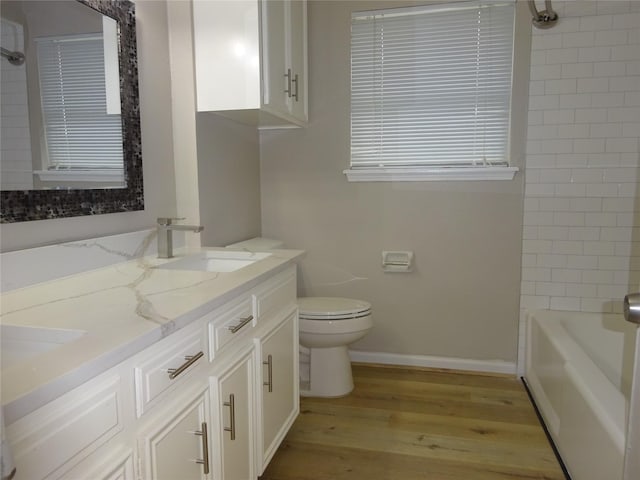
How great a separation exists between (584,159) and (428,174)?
0.83 metres

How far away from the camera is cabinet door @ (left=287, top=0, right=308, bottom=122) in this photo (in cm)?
238

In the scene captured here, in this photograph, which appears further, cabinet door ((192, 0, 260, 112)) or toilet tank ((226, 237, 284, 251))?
toilet tank ((226, 237, 284, 251))

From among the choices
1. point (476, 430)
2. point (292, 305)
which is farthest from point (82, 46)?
point (476, 430)

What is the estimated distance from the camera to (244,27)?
193 cm

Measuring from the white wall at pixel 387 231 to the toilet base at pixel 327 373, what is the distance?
474 millimetres

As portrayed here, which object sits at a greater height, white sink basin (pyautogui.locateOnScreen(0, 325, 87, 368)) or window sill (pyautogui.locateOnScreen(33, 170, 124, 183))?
window sill (pyautogui.locateOnScreen(33, 170, 124, 183))

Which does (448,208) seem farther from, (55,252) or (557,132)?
(55,252)

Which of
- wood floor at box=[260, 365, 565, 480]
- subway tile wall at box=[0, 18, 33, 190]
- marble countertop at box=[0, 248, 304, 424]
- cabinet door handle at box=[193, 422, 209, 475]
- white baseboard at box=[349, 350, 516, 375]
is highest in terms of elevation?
subway tile wall at box=[0, 18, 33, 190]

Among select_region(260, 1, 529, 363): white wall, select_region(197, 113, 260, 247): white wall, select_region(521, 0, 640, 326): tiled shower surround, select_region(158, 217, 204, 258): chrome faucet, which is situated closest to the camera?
select_region(158, 217, 204, 258): chrome faucet

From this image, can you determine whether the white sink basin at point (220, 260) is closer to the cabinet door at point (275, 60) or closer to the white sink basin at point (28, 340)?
the cabinet door at point (275, 60)

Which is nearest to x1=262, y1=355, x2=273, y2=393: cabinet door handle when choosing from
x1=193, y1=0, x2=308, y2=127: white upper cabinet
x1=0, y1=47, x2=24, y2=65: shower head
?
x1=193, y1=0, x2=308, y2=127: white upper cabinet

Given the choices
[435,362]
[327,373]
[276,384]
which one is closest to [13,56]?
[276,384]

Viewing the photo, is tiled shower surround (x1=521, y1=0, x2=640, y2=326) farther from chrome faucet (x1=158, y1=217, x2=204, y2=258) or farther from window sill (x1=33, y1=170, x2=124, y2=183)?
window sill (x1=33, y1=170, x2=124, y2=183)

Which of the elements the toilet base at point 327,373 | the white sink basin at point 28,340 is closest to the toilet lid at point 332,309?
the toilet base at point 327,373
